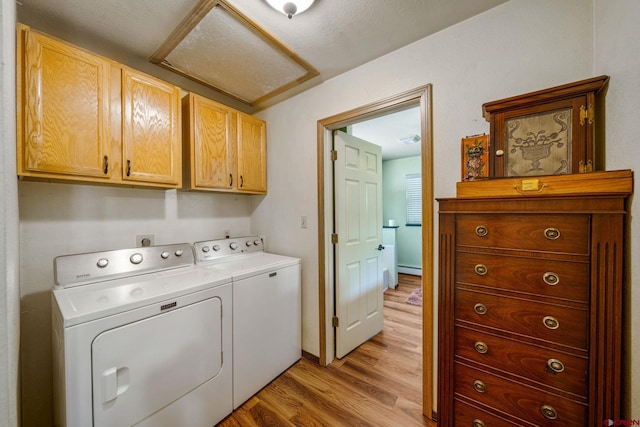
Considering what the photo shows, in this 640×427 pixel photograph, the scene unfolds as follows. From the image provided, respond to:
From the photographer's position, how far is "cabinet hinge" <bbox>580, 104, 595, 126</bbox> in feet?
3.21

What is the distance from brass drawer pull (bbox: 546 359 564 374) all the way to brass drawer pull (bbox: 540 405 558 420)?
0.47 feet

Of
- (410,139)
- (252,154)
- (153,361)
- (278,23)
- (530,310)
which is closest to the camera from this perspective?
(530,310)

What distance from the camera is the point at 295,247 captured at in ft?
7.49

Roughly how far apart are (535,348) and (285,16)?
2.06 metres

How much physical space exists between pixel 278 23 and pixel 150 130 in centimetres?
112

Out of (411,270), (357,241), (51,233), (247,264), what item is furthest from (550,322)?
(411,270)

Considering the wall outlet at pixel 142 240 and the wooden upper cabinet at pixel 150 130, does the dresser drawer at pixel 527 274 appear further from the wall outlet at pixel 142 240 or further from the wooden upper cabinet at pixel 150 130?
the wall outlet at pixel 142 240

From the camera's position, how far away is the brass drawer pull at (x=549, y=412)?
921 mm

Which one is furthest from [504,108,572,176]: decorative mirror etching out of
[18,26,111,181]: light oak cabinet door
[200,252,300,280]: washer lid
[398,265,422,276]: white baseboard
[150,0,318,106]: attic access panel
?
[398,265,422,276]: white baseboard

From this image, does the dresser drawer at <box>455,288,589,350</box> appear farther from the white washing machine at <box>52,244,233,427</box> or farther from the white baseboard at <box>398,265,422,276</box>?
the white baseboard at <box>398,265,422,276</box>

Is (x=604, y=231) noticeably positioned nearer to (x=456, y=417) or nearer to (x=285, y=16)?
(x=456, y=417)

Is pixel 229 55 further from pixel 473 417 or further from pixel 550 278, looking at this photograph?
pixel 473 417

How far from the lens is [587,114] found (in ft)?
3.24

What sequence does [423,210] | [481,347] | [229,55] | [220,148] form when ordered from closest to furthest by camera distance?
[481,347], [423,210], [229,55], [220,148]
